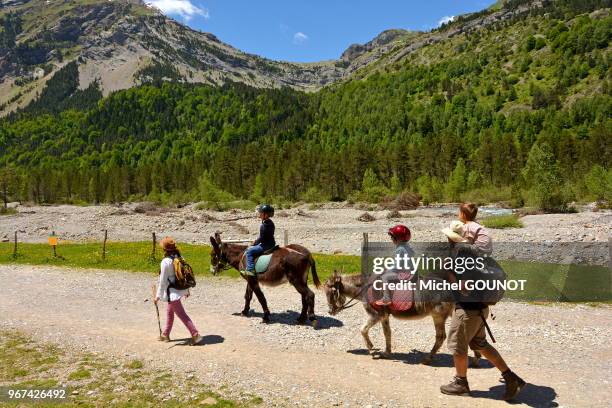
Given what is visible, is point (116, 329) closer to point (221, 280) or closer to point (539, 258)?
point (221, 280)

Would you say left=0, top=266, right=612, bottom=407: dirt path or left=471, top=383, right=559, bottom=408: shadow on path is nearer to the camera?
left=471, top=383, right=559, bottom=408: shadow on path

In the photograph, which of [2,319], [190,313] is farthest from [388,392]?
[2,319]

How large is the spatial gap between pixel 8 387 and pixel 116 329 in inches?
187

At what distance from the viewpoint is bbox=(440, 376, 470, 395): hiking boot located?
8.23 m

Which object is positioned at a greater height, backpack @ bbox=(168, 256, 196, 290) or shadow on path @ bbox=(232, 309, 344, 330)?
backpack @ bbox=(168, 256, 196, 290)

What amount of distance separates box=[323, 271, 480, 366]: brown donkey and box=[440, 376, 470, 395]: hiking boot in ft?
4.26

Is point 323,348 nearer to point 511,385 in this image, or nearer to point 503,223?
point 511,385

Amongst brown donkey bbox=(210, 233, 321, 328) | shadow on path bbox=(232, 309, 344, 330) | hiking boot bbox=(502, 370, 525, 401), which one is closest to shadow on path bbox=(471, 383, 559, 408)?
hiking boot bbox=(502, 370, 525, 401)

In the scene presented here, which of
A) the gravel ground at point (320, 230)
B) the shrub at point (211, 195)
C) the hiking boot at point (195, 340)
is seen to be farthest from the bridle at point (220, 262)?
the shrub at point (211, 195)

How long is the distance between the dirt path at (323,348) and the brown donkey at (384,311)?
418 mm

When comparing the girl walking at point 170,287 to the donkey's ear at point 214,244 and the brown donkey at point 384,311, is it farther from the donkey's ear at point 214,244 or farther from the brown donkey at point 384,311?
the brown donkey at point 384,311

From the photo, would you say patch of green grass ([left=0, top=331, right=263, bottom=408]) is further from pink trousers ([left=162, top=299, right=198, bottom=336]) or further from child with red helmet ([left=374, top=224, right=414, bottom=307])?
child with red helmet ([left=374, top=224, right=414, bottom=307])

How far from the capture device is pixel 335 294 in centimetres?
1101

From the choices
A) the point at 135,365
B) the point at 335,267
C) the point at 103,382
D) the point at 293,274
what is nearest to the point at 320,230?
the point at 335,267
